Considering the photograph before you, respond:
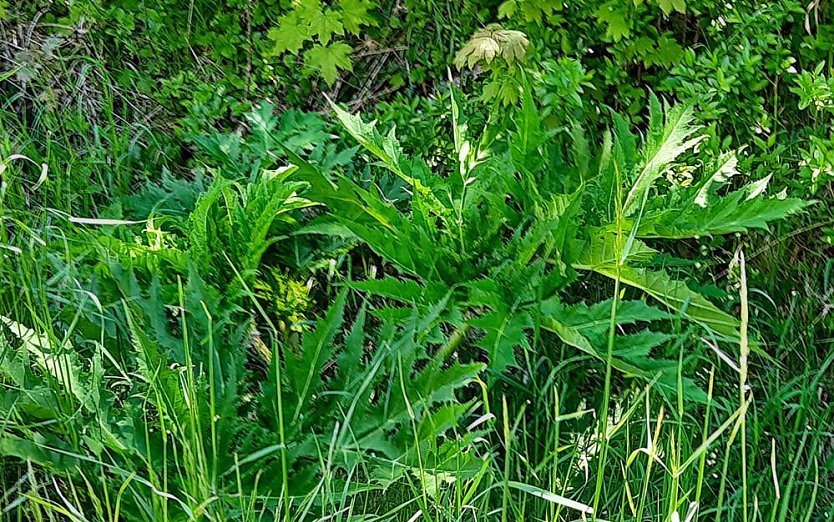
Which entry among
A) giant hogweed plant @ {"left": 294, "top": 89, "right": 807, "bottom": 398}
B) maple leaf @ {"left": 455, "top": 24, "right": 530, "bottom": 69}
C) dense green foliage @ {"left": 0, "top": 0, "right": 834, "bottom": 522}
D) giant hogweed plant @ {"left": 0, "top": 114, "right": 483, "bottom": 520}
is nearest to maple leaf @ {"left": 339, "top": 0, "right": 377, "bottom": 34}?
dense green foliage @ {"left": 0, "top": 0, "right": 834, "bottom": 522}

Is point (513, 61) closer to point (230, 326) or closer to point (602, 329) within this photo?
point (602, 329)

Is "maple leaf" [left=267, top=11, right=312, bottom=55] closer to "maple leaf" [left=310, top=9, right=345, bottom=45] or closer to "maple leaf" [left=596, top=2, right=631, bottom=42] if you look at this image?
"maple leaf" [left=310, top=9, right=345, bottom=45]

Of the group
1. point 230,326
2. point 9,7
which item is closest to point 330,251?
point 230,326

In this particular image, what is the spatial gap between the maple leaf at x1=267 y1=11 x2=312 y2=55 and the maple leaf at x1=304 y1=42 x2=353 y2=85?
5 cm

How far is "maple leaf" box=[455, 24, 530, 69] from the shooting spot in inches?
91.0

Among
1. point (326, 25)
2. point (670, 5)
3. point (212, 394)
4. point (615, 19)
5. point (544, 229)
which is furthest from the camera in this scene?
point (326, 25)

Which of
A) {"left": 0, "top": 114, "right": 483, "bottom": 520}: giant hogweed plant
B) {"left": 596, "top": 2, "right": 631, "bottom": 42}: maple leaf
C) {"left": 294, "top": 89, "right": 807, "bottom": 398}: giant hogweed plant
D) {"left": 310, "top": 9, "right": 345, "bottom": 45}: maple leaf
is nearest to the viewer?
{"left": 0, "top": 114, "right": 483, "bottom": 520}: giant hogweed plant

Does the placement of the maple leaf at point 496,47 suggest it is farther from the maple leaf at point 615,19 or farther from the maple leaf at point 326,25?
the maple leaf at point 326,25

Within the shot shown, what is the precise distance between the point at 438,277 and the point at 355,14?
3.65ft

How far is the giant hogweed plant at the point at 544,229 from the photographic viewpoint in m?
1.82

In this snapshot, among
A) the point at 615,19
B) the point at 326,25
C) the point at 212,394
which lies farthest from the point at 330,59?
the point at 212,394

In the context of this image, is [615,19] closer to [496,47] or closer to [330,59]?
[496,47]

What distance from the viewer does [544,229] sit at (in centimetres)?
189

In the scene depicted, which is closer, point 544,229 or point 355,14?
point 544,229
